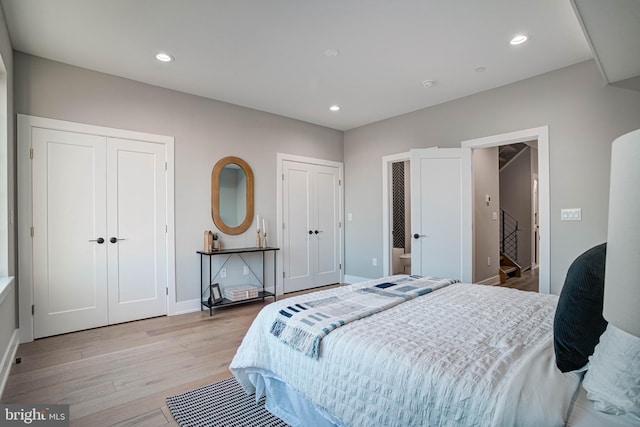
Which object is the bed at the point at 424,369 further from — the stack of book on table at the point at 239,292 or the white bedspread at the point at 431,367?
the stack of book on table at the point at 239,292

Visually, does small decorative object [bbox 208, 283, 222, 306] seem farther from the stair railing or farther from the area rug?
the stair railing

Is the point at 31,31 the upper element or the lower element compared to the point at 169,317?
upper

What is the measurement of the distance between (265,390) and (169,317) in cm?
227

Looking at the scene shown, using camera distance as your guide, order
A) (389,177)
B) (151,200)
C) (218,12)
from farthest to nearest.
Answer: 1. (389,177)
2. (151,200)
3. (218,12)

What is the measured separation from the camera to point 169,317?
375 cm

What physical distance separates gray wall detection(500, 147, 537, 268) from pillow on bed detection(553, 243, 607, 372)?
6813 millimetres

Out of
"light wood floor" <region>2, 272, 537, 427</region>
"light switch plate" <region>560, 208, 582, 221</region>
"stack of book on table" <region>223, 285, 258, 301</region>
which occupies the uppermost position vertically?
"light switch plate" <region>560, 208, 582, 221</region>

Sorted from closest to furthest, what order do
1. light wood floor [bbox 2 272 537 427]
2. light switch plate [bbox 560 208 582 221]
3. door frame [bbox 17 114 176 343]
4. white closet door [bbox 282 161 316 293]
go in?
light wood floor [bbox 2 272 537 427], door frame [bbox 17 114 176 343], light switch plate [bbox 560 208 582 221], white closet door [bbox 282 161 316 293]

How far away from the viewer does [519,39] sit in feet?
9.07

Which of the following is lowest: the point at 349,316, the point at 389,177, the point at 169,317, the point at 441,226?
the point at 169,317

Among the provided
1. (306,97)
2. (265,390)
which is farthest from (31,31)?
(265,390)

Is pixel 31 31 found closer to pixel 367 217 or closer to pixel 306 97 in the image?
pixel 306 97

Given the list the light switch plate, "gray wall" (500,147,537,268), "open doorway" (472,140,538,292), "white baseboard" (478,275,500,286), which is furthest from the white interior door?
"gray wall" (500,147,537,268)

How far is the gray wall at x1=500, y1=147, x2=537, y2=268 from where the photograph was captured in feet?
22.9
